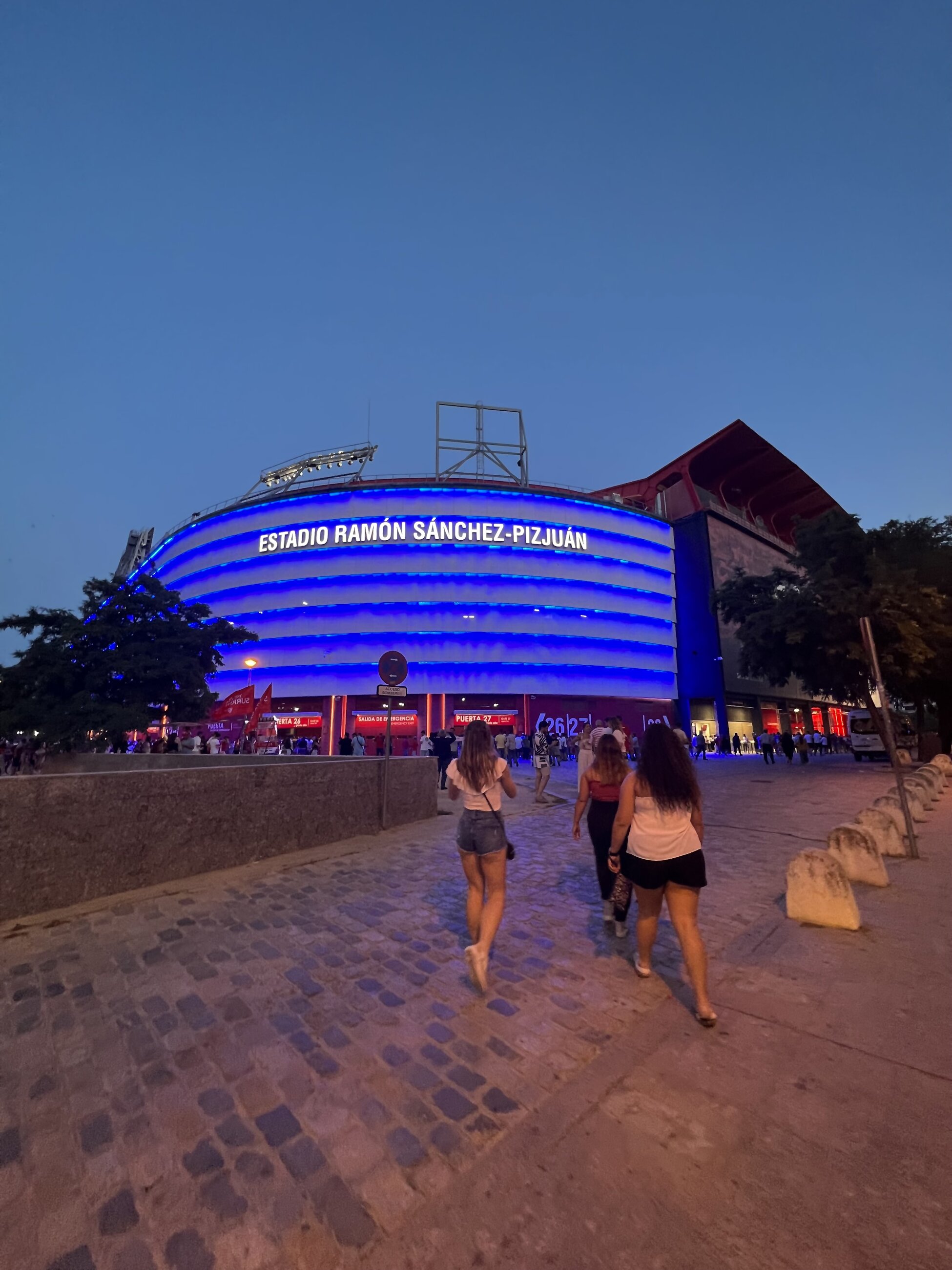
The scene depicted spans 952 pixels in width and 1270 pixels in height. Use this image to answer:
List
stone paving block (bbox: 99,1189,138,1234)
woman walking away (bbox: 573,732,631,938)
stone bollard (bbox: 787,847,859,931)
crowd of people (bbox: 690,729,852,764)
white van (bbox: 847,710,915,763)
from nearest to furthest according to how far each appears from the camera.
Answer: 1. stone paving block (bbox: 99,1189,138,1234)
2. stone bollard (bbox: 787,847,859,931)
3. woman walking away (bbox: 573,732,631,938)
4. white van (bbox: 847,710,915,763)
5. crowd of people (bbox: 690,729,852,764)

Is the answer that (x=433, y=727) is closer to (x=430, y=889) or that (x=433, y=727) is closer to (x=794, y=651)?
(x=794, y=651)

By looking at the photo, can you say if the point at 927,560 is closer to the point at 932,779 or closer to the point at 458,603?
the point at 932,779

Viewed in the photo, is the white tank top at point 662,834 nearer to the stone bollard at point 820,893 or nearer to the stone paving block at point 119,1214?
the stone bollard at point 820,893

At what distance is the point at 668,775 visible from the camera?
359cm

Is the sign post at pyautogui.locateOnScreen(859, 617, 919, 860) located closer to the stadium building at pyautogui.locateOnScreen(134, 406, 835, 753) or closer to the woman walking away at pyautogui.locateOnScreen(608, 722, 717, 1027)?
the woman walking away at pyautogui.locateOnScreen(608, 722, 717, 1027)

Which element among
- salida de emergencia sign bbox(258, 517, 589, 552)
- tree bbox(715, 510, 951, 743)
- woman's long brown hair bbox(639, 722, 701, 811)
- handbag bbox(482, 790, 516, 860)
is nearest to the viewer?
woman's long brown hair bbox(639, 722, 701, 811)

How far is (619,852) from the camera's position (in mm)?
3967

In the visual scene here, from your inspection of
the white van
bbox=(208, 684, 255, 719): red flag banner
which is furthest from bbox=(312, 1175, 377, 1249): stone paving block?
the white van

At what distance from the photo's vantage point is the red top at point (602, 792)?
5.11 meters

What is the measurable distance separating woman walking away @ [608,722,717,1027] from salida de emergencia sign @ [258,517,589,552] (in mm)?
34153

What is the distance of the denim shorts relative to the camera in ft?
13.3

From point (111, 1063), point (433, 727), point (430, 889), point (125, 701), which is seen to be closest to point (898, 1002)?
point (430, 889)

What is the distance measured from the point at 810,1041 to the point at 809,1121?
0.73m

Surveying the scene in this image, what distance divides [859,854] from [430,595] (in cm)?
3165
